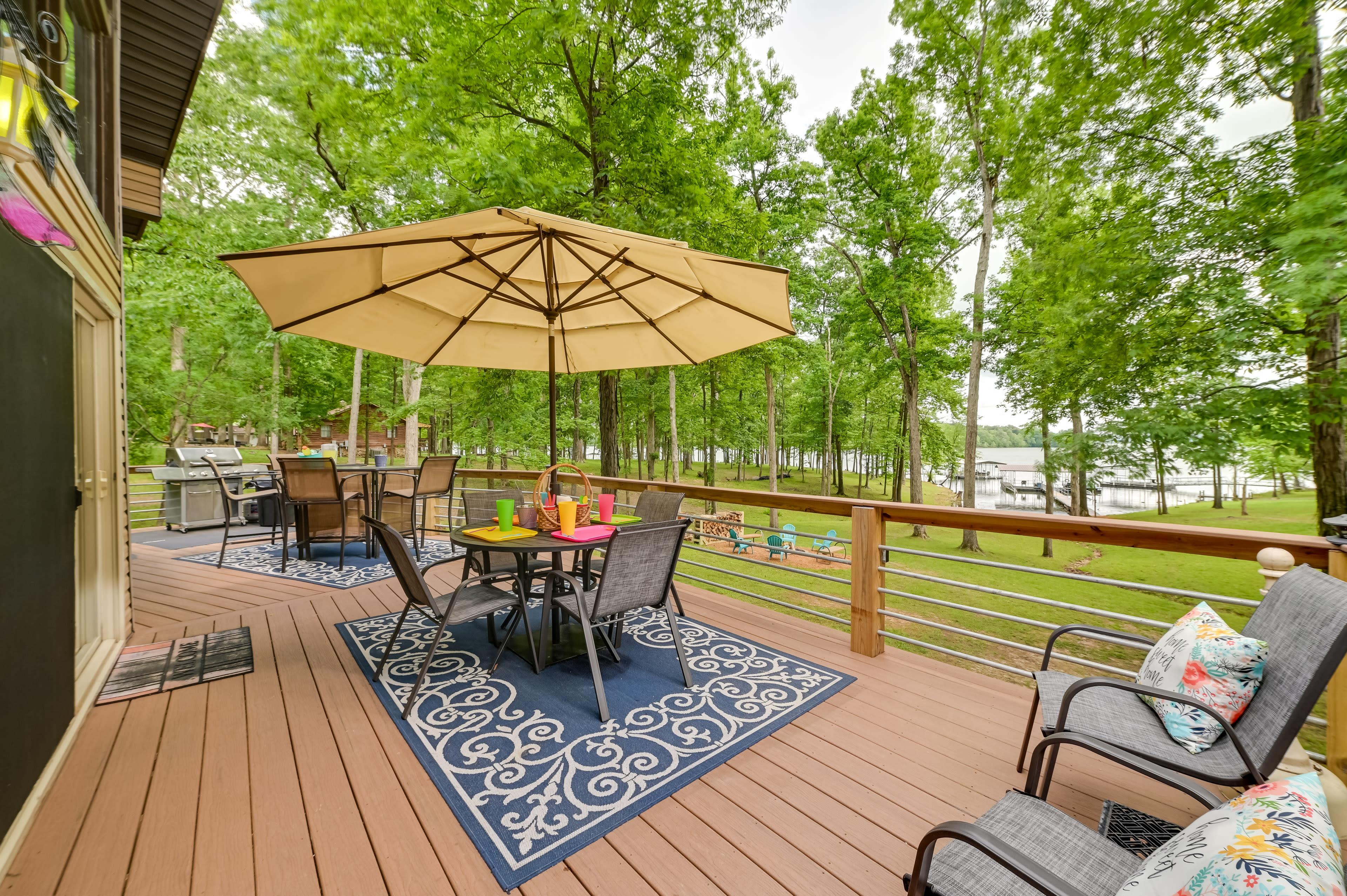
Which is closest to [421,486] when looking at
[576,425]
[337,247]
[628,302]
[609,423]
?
[609,423]

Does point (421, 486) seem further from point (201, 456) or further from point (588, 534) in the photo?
point (201, 456)

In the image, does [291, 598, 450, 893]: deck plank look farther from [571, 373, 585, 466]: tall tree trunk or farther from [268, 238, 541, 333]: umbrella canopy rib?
[571, 373, 585, 466]: tall tree trunk

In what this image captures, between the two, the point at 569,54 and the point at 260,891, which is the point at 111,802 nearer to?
the point at 260,891

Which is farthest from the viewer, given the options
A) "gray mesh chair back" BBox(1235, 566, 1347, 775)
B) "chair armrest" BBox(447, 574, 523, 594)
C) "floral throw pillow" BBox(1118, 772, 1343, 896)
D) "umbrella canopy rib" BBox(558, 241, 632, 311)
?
"umbrella canopy rib" BBox(558, 241, 632, 311)

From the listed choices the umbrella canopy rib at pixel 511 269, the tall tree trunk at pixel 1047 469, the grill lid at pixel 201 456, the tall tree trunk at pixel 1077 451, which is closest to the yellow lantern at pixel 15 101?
the umbrella canopy rib at pixel 511 269

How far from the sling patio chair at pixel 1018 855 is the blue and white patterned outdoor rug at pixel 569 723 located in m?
1.09

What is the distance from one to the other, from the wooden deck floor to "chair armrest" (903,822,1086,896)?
0.61 meters

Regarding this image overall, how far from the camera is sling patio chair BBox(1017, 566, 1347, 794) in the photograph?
1312 mm

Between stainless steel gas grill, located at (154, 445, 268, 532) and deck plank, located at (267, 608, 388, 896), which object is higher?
stainless steel gas grill, located at (154, 445, 268, 532)

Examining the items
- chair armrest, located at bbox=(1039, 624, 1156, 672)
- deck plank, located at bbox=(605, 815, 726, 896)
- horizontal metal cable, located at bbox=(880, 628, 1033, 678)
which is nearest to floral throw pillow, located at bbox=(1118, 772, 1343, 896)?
deck plank, located at bbox=(605, 815, 726, 896)

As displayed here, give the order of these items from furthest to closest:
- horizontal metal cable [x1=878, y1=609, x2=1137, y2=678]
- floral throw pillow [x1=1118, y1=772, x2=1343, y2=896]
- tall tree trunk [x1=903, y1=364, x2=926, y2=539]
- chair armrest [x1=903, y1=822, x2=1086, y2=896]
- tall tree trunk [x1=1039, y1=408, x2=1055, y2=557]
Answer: tall tree trunk [x1=903, y1=364, x2=926, y2=539] → tall tree trunk [x1=1039, y1=408, x2=1055, y2=557] → horizontal metal cable [x1=878, y1=609, x2=1137, y2=678] → chair armrest [x1=903, y1=822, x2=1086, y2=896] → floral throw pillow [x1=1118, y1=772, x2=1343, y2=896]

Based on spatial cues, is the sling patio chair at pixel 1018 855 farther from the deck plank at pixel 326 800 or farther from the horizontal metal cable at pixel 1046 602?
the deck plank at pixel 326 800

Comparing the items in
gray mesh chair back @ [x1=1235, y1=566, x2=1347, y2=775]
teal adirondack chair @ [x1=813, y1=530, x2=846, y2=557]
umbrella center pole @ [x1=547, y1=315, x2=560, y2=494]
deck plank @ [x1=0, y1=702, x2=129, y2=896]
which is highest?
umbrella center pole @ [x1=547, y1=315, x2=560, y2=494]

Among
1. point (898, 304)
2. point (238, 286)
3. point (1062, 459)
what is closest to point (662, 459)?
point (898, 304)
